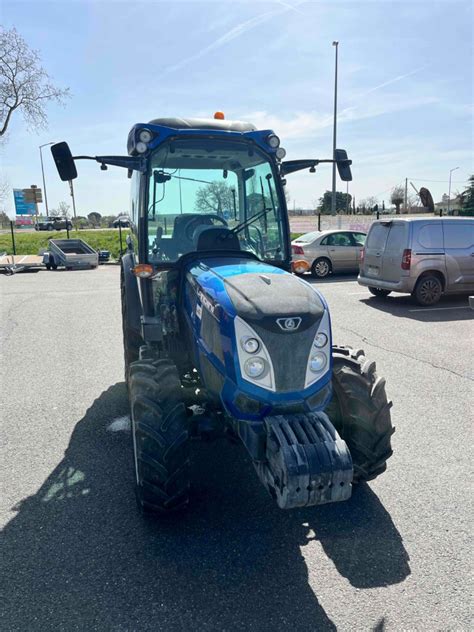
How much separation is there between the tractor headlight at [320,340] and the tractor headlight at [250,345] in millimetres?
364

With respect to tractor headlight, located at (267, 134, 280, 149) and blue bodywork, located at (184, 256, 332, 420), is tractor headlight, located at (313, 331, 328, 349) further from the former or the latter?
tractor headlight, located at (267, 134, 280, 149)

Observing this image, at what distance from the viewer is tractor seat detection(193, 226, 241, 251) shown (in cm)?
396

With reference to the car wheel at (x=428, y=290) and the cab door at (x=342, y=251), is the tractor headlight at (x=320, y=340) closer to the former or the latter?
the car wheel at (x=428, y=290)

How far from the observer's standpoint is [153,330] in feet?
12.6

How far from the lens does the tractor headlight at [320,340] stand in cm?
281

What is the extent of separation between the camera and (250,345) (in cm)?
271

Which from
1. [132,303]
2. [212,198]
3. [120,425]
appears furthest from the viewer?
[120,425]

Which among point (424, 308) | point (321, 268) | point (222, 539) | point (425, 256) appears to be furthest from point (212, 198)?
point (321, 268)

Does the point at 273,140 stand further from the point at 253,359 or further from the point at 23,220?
the point at 23,220

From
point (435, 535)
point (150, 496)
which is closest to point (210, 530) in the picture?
point (150, 496)

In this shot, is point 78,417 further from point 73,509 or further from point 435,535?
point 435,535

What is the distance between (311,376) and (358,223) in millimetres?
21726

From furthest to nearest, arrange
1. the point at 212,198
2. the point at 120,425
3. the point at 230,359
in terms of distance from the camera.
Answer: the point at 120,425 < the point at 212,198 < the point at 230,359

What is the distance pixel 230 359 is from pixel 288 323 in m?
0.41
